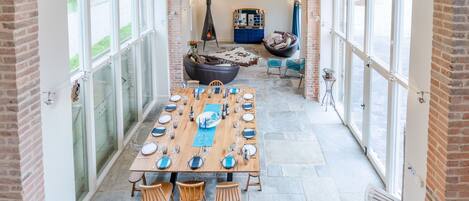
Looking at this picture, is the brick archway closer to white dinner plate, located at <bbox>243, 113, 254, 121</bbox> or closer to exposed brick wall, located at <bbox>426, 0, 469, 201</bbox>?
white dinner plate, located at <bbox>243, 113, 254, 121</bbox>

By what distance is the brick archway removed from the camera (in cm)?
1783

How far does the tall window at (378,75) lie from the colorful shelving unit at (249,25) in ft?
46.3

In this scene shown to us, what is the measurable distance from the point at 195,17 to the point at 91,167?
20.4 meters

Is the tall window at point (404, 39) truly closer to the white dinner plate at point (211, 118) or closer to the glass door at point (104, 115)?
the white dinner plate at point (211, 118)

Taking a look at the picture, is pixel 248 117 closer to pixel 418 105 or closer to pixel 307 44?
pixel 418 105

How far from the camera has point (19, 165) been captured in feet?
19.6

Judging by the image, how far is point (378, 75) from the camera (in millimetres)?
11961

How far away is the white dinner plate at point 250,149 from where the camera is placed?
10.5 meters

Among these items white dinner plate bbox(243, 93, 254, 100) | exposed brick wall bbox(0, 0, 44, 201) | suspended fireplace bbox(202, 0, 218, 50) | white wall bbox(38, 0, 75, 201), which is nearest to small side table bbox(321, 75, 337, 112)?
white dinner plate bbox(243, 93, 254, 100)

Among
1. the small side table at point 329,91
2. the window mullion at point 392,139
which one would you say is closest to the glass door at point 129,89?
the small side table at point 329,91

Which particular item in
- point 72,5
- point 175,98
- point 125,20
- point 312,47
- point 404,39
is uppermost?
point 72,5

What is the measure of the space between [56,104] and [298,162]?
6144mm

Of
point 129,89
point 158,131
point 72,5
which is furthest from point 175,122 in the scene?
point 72,5

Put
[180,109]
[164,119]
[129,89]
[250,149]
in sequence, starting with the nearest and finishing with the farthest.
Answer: [250,149], [164,119], [180,109], [129,89]
